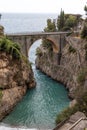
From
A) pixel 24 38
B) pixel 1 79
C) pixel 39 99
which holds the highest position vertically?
pixel 24 38

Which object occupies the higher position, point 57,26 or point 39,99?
point 57,26

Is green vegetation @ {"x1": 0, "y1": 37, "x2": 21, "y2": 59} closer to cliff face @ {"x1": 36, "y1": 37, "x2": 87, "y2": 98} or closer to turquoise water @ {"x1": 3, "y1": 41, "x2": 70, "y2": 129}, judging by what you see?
turquoise water @ {"x1": 3, "y1": 41, "x2": 70, "y2": 129}

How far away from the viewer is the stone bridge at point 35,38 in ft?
212

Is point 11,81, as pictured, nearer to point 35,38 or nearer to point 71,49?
point 35,38

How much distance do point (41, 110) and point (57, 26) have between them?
3518cm

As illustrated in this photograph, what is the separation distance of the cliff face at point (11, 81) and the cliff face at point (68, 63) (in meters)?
8.03

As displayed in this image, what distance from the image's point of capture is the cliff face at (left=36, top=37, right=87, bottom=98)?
191 ft

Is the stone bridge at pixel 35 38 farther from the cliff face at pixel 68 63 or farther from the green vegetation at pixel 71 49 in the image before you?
the green vegetation at pixel 71 49

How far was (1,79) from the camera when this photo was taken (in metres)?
51.9

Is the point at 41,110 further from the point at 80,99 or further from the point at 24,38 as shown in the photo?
the point at 24,38

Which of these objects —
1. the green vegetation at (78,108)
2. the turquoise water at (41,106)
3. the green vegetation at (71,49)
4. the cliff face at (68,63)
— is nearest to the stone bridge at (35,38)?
the cliff face at (68,63)

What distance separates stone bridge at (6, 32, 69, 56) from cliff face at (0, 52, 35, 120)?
272 inches

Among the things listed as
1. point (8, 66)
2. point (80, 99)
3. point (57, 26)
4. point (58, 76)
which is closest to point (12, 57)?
point (8, 66)

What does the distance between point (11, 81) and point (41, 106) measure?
6776 millimetres
